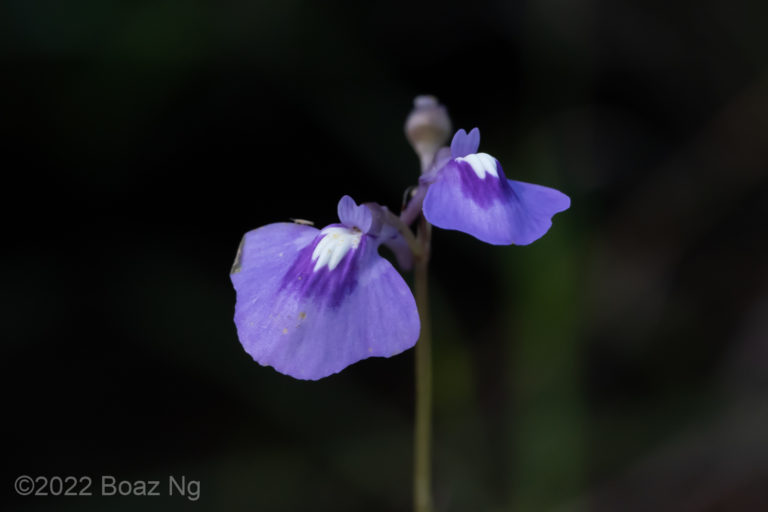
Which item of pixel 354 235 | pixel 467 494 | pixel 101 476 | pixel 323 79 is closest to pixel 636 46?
pixel 323 79

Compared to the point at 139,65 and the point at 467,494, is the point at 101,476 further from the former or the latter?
→ the point at 139,65

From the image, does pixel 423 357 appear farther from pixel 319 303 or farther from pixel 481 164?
pixel 481 164

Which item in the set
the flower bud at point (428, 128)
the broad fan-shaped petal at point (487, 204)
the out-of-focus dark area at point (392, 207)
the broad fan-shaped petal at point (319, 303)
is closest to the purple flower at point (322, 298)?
the broad fan-shaped petal at point (319, 303)

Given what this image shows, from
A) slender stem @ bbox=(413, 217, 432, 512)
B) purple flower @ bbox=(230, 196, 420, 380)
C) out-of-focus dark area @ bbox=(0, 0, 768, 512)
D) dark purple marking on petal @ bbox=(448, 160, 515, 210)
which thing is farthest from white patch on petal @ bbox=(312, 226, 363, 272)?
out-of-focus dark area @ bbox=(0, 0, 768, 512)

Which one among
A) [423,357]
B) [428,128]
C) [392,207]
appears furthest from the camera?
[392,207]

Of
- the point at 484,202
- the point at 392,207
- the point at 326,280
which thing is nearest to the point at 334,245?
the point at 326,280

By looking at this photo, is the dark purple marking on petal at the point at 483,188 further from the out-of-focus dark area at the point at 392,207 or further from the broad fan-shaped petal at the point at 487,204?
the out-of-focus dark area at the point at 392,207
